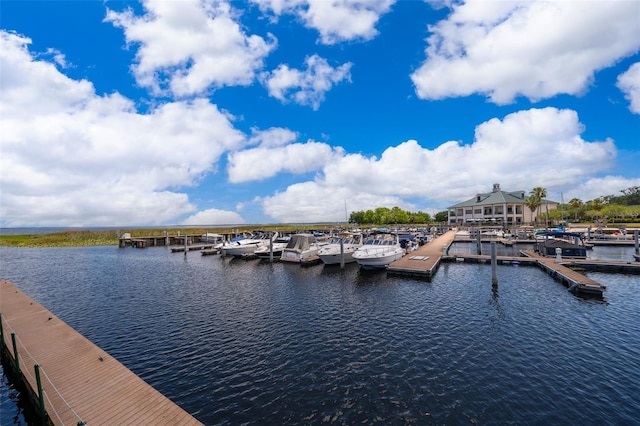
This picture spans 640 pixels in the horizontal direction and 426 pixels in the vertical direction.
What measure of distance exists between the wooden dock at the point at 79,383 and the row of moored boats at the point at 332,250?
81.5 feet

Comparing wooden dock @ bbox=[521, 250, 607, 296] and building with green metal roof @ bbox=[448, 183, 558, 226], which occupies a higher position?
building with green metal roof @ bbox=[448, 183, 558, 226]

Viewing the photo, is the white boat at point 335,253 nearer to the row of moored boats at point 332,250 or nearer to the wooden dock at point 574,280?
the row of moored boats at point 332,250

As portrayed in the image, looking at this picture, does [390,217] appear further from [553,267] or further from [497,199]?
[553,267]

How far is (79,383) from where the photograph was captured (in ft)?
33.6

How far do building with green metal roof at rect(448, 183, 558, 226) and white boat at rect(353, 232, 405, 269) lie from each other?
274 ft

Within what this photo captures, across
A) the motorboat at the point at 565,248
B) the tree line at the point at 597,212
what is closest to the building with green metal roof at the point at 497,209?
the tree line at the point at 597,212

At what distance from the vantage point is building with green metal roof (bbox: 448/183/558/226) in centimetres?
10669

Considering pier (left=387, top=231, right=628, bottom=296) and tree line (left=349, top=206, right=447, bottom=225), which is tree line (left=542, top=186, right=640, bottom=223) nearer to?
tree line (left=349, top=206, right=447, bottom=225)

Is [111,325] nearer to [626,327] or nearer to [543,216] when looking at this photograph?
[626,327]

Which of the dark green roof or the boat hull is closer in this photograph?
the boat hull

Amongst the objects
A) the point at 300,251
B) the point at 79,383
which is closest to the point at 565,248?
the point at 300,251

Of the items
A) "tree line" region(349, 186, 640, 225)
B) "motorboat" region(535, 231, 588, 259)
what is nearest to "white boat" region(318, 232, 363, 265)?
"motorboat" region(535, 231, 588, 259)

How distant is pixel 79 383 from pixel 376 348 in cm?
1199

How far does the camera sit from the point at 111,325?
1827 cm
